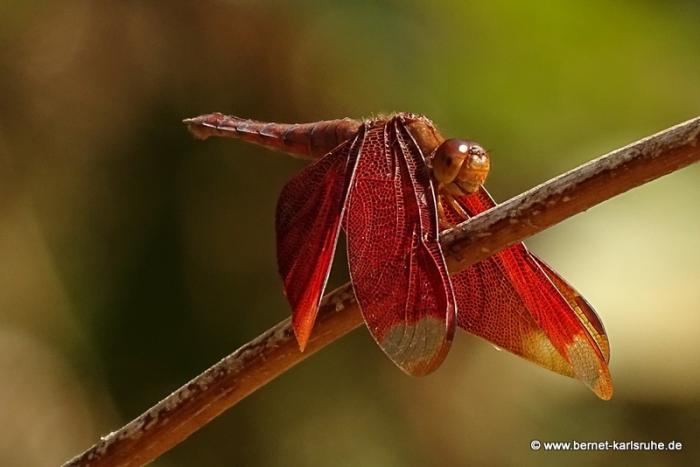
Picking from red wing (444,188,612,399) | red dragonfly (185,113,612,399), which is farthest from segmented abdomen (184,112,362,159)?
red wing (444,188,612,399)

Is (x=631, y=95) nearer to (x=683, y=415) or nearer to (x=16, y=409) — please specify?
(x=683, y=415)

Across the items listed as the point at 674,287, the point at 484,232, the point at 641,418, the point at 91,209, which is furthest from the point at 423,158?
the point at 91,209

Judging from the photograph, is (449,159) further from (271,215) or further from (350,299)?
(271,215)

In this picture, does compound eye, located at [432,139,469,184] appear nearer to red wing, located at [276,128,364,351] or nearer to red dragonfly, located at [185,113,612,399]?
red dragonfly, located at [185,113,612,399]

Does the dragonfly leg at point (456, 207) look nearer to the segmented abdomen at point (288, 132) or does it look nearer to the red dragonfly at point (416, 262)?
the red dragonfly at point (416, 262)

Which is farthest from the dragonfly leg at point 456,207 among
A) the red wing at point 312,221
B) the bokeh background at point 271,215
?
the bokeh background at point 271,215
